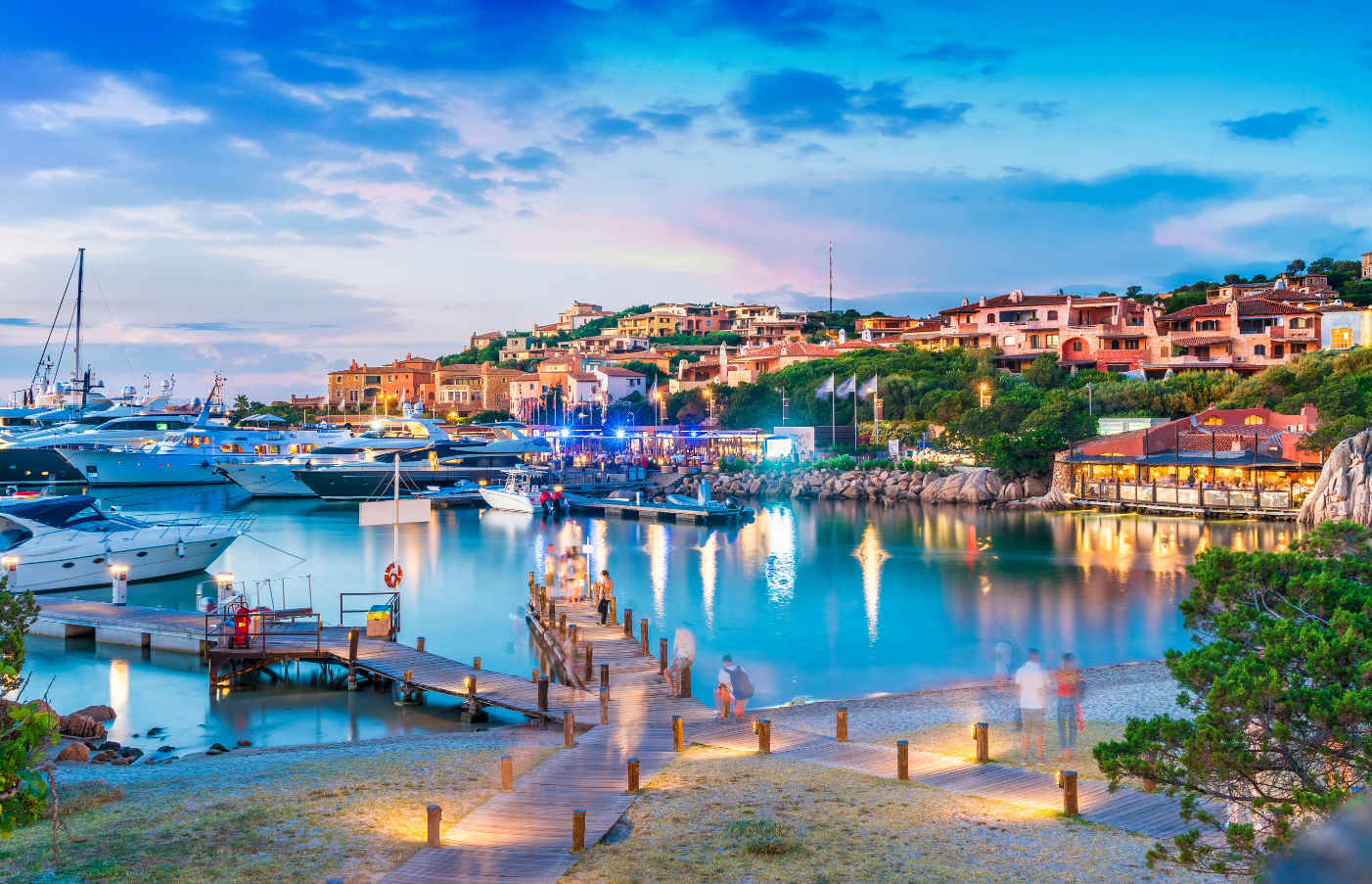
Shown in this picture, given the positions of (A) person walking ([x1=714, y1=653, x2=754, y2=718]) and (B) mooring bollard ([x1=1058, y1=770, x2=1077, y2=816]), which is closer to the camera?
(B) mooring bollard ([x1=1058, y1=770, x2=1077, y2=816])

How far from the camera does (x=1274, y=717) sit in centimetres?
643

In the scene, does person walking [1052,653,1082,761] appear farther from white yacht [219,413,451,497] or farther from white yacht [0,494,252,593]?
white yacht [219,413,451,497]

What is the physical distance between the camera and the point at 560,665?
20.0 meters

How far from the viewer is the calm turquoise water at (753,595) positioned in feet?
65.5

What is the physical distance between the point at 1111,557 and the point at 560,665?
1021 inches

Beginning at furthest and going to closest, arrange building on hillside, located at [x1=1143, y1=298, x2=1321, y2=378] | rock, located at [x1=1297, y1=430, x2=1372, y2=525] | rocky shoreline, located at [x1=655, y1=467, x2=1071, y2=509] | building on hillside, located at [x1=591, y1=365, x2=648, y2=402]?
1. building on hillside, located at [x1=591, y1=365, x2=648, y2=402]
2. building on hillside, located at [x1=1143, y1=298, x2=1321, y2=378]
3. rocky shoreline, located at [x1=655, y1=467, x2=1071, y2=509]
4. rock, located at [x1=1297, y1=430, x2=1372, y2=525]

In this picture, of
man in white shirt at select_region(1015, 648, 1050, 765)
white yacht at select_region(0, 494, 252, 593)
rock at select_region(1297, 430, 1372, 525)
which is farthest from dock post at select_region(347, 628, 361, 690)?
rock at select_region(1297, 430, 1372, 525)

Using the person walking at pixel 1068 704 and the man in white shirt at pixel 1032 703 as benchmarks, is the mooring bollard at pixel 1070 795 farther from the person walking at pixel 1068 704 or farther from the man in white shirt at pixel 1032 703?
the person walking at pixel 1068 704

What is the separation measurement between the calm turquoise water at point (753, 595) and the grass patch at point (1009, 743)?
16.9 ft

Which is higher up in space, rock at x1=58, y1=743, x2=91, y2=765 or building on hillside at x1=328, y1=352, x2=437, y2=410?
building on hillside at x1=328, y1=352, x2=437, y2=410

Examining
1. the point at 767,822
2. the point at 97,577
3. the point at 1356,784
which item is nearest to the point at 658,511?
the point at 97,577

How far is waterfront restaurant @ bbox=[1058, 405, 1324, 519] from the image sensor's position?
47844mm

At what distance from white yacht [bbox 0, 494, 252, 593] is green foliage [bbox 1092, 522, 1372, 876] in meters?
31.0

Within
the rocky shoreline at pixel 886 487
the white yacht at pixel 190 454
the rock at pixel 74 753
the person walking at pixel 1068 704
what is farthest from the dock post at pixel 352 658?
the white yacht at pixel 190 454
